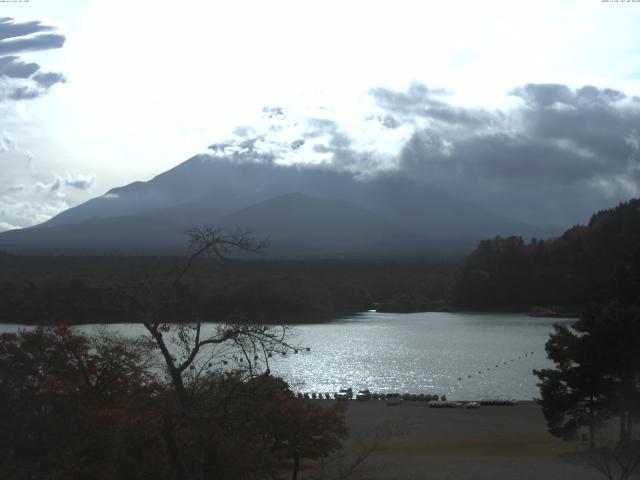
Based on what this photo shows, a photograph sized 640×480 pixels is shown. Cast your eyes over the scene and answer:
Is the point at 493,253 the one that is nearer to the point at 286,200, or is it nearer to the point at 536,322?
the point at 536,322

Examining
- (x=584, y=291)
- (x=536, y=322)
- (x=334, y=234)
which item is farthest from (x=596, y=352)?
(x=334, y=234)

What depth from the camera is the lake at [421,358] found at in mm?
30828

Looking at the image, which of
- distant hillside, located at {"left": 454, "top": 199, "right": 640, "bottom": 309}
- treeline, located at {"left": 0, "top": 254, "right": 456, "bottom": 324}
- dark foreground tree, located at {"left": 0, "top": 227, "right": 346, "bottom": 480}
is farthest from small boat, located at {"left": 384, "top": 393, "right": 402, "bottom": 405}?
distant hillside, located at {"left": 454, "top": 199, "right": 640, "bottom": 309}

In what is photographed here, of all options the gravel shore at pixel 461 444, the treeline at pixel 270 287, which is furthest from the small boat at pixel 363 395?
the treeline at pixel 270 287

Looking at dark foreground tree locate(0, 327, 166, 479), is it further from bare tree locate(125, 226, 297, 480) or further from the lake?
the lake

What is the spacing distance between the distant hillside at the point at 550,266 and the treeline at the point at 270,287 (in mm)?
4700

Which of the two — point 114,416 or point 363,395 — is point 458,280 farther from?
point 114,416

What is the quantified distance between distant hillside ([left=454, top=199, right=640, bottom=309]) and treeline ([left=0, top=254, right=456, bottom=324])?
4700mm

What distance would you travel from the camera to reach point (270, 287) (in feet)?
221

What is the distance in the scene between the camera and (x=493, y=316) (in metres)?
71.1

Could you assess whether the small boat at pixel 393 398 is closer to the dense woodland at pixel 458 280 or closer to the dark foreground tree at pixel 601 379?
the dark foreground tree at pixel 601 379

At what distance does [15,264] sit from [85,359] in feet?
238

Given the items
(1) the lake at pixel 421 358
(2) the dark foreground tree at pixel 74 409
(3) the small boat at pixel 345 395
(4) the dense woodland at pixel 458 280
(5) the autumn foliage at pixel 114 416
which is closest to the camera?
(5) the autumn foliage at pixel 114 416

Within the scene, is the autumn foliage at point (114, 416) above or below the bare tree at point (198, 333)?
below
